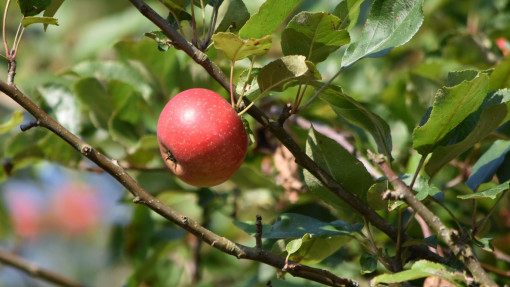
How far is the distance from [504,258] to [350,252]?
446 millimetres

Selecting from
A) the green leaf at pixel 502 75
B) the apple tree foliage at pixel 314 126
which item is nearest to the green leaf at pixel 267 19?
the apple tree foliage at pixel 314 126

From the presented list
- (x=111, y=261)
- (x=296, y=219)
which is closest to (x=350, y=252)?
(x=296, y=219)

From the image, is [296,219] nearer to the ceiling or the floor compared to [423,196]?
nearer to the floor

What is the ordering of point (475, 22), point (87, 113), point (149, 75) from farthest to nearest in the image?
1. point (475, 22)
2. point (87, 113)
3. point (149, 75)

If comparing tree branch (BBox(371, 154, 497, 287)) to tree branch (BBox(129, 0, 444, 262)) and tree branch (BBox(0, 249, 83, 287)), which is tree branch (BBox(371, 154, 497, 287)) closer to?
tree branch (BBox(129, 0, 444, 262))

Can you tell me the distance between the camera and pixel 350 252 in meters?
1.83

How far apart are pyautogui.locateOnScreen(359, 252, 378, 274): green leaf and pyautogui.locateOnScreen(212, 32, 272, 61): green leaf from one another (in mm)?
405

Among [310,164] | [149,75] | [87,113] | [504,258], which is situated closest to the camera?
[310,164]

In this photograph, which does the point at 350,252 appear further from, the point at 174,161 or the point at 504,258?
the point at 174,161

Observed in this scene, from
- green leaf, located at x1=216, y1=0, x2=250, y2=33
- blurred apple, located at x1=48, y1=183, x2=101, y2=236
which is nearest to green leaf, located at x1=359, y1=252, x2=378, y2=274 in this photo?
green leaf, located at x1=216, y1=0, x2=250, y2=33

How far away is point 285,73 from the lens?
1.02 m

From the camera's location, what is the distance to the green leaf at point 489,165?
1.15 metres

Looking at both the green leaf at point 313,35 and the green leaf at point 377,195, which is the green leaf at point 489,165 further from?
the green leaf at point 313,35

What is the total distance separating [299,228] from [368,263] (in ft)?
0.47
